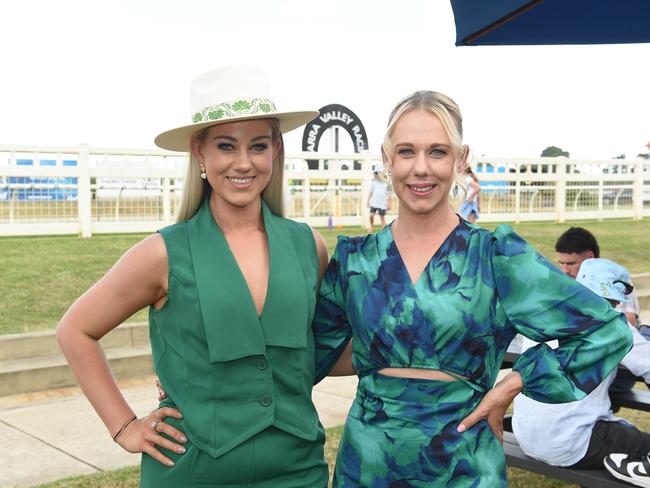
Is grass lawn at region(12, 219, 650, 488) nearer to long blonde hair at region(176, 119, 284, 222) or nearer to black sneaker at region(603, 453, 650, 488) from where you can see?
black sneaker at region(603, 453, 650, 488)

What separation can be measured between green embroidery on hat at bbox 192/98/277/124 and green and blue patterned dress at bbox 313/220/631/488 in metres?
0.63

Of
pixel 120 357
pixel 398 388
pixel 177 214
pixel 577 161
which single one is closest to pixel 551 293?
pixel 398 388

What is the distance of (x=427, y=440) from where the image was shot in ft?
7.62

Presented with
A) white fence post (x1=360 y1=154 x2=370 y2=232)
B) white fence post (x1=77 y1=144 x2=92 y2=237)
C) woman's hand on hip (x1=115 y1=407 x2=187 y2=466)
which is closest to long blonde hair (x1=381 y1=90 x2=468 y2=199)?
woman's hand on hip (x1=115 y1=407 x2=187 y2=466)

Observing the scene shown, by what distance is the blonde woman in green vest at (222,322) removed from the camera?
234 centimetres

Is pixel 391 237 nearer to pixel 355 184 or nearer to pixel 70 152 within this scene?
pixel 70 152

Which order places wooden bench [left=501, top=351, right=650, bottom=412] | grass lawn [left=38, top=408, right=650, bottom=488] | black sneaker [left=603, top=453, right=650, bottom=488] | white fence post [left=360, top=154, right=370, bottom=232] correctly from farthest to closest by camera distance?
white fence post [left=360, top=154, right=370, bottom=232] → grass lawn [left=38, top=408, right=650, bottom=488] → wooden bench [left=501, top=351, right=650, bottom=412] → black sneaker [left=603, top=453, right=650, bottom=488]

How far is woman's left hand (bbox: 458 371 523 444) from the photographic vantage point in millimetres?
2322

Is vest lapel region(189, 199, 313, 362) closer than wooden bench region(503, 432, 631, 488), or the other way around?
vest lapel region(189, 199, 313, 362)

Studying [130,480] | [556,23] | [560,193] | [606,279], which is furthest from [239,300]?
[560,193]

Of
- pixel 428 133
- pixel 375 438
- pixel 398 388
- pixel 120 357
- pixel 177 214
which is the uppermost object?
pixel 428 133

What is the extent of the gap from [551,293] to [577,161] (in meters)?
23.9

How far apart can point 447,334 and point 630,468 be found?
1886mm

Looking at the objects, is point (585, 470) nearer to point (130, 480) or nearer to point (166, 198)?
point (130, 480)
